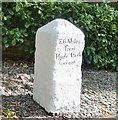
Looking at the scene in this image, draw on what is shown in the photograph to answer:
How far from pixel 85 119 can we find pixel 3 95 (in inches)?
40.1

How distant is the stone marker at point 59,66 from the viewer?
142 inches

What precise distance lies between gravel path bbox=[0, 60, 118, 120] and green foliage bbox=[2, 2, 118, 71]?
27cm

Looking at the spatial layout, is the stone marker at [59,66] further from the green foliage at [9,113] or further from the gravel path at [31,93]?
the green foliage at [9,113]

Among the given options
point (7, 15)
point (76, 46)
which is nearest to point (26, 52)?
point (7, 15)

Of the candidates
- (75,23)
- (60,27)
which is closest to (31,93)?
(60,27)

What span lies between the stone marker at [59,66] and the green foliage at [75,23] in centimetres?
168

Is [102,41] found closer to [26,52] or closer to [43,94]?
[26,52]

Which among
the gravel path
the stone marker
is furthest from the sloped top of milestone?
the gravel path

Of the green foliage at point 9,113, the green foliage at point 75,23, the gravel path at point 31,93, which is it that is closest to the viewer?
the green foliage at point 9,113

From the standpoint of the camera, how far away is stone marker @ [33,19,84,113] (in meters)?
3.60

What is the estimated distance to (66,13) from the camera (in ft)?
18.3

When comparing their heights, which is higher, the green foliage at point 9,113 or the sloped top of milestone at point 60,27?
the sloped top of milestone at point 60,27

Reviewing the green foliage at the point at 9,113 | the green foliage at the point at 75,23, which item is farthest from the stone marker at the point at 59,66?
the green foliage at the point at 75,23

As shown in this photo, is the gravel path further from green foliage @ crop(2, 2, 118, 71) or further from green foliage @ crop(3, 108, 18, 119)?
green foliage @ crop(2, 2, 118, 71)
